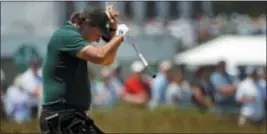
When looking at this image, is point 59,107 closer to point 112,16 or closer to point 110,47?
point 110,47

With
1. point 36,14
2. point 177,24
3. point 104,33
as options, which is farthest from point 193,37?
point 104,33

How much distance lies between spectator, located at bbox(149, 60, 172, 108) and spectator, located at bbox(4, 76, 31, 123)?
8.00ft

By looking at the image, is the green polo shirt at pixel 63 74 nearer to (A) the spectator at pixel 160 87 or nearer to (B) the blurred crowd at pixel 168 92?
(B) the blurred crowd at pixel 168 92

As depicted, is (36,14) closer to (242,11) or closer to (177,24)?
(177,24)

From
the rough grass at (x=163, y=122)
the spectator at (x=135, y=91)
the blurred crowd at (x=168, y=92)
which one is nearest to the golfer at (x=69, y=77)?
the rough grass at (x=163, y=122)

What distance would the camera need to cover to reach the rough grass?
1189cm

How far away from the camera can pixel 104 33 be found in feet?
20.1

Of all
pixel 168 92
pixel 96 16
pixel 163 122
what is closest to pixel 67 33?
pixel 96 16

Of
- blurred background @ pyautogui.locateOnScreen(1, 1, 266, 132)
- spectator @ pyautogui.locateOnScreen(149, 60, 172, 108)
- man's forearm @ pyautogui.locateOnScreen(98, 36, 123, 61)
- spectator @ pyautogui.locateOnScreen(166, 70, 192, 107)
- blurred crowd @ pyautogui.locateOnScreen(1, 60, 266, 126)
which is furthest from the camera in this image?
spectator @ pyautogui.locateOnScreen(149, 60, 172, 108)

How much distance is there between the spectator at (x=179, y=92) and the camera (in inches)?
591

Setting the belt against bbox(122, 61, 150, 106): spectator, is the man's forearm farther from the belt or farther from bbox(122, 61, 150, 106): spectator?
bbox(122, 61, 150, 106): spectator

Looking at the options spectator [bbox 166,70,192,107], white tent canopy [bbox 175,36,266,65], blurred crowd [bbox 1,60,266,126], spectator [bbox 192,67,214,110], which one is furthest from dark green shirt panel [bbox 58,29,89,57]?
white tent canopy [bbox 175,36,266,65]

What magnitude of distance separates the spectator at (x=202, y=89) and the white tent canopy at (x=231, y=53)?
99.9 inches

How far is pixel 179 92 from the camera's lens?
602 inches
